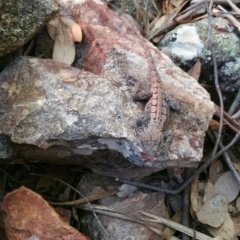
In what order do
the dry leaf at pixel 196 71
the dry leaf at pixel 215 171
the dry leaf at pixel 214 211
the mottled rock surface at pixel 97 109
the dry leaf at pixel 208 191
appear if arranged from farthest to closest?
1. the dry leaf at pixel 196 71
2. the dry leaf at pixel 215 171
3. the dry leaf at pixel 208 191
4. the dry leaf at pixel 214 211
5. the mottled rock surface at pixel 97 109

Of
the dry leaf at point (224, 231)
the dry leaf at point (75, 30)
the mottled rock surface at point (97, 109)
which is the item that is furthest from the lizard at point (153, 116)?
the dry leaf at point (224, 231)

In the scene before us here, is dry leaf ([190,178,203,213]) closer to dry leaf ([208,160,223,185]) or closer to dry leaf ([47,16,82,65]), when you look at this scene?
dry leaf ([208,160,223,185])

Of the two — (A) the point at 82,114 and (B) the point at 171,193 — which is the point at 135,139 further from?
(B) the point at 171,193

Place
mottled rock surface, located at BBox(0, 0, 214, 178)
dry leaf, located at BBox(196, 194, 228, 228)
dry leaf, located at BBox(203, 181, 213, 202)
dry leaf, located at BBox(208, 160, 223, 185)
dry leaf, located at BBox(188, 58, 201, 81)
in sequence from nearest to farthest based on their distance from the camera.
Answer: mottled rock surface, located at BBox(0, 0, 214, 178)
dry leaf, located at BBox(196, 194, 228, 228)
dry leaf, located at BBox(203, 181, 213, 202)
dry leaf, located at BBox(208, 160, 223, 185)
dry leaf, located at BBox(188, 58, 201, 81)

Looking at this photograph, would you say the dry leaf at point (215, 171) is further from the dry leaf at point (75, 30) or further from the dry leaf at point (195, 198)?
the dry leaf at point (75, 30)

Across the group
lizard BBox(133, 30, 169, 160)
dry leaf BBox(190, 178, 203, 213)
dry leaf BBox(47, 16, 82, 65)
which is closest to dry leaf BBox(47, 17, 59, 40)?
dry leaf BBox(47, 16, 82, 65)

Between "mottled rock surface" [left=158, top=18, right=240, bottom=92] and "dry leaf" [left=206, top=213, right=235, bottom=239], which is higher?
"mottled rock surface" [left=158, top=18, right=240, bottom=92]
